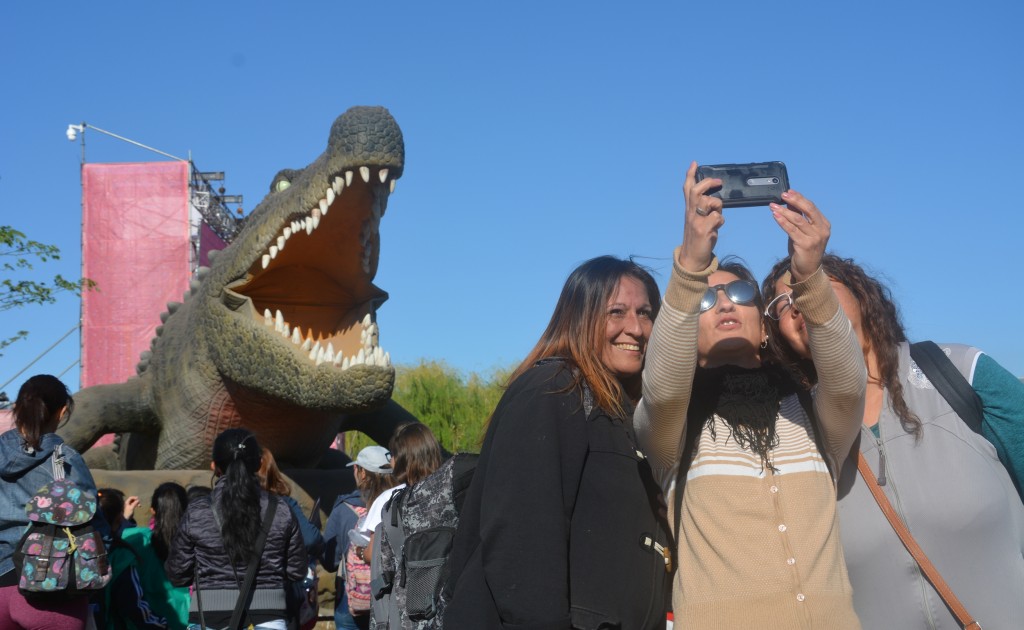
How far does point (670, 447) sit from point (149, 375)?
20.0 feet

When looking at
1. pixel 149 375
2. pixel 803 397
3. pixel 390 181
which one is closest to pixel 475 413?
pixel 149 375

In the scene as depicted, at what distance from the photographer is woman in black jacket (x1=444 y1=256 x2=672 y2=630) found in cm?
211

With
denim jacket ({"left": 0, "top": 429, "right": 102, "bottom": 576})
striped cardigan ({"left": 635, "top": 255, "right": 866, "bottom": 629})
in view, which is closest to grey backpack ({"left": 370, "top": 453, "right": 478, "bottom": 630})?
striped cardigan ({"left": 635, "top": 255, "right": 866, "bottom": 629})

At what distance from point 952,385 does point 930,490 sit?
0.30 m

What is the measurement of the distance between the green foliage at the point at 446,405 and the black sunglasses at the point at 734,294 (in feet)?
63.3

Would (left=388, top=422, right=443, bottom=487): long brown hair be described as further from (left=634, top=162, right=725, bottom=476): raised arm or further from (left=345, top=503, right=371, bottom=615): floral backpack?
(left=634, top=162, right=725, bottom=476): raised arm

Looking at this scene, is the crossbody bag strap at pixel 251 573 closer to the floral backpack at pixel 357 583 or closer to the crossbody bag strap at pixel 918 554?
the floral backpack at pixel 357 583

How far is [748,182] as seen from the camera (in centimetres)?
239

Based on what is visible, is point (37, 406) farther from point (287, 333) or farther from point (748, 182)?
point (748, 182)

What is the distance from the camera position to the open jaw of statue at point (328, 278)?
20.2 ft

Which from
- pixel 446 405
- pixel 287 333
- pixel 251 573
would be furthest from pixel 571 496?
pixel 446 405

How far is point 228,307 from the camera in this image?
6582 mm

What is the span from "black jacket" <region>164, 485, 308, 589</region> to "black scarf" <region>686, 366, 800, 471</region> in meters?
2.30

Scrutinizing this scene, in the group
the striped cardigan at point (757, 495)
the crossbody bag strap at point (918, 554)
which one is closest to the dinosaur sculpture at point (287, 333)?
the striped cardigan at point (757, 495)
